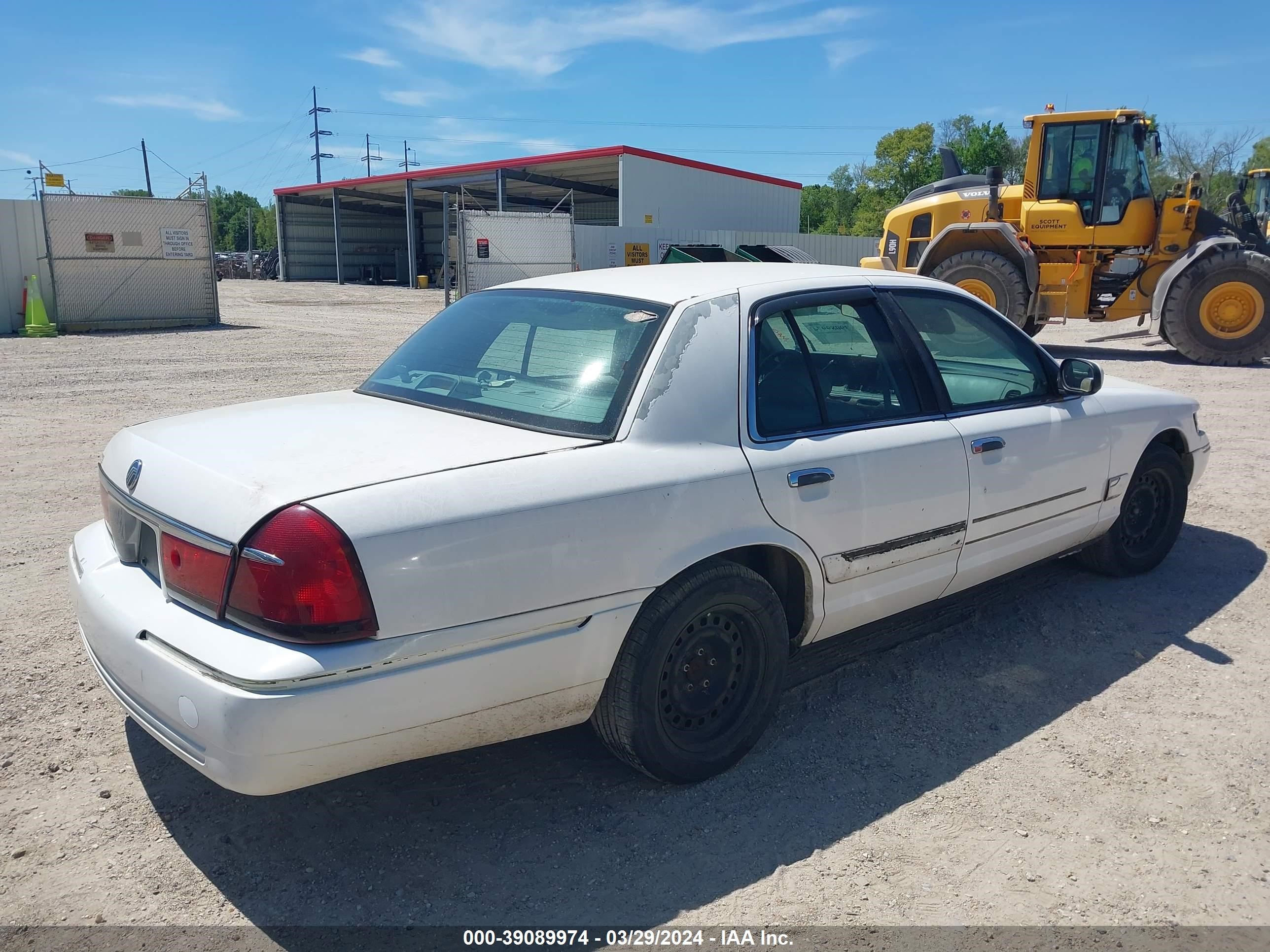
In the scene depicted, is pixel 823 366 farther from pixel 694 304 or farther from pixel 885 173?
pixel 885 173

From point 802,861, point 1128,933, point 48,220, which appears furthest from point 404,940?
point 48,220

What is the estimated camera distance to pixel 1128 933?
2492 mm

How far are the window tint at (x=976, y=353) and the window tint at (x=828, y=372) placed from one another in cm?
28

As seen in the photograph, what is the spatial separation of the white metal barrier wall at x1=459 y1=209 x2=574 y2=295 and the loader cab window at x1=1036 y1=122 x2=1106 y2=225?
10.5 m

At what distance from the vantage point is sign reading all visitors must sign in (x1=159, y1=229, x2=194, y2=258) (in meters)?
20.1

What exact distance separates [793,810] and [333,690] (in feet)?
4.87

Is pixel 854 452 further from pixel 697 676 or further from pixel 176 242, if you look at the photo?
pixel 176 242

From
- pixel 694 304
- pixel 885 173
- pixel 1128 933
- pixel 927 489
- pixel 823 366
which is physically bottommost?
pixel 1128 933

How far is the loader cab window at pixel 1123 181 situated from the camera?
1405cm

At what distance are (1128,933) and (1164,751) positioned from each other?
1.05 metres

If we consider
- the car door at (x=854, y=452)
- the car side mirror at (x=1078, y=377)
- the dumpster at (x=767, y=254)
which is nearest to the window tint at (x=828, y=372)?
the car door at (x=854, y=452)

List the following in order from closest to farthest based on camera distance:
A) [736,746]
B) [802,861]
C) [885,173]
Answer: [802,861], [736,746], [885,173]

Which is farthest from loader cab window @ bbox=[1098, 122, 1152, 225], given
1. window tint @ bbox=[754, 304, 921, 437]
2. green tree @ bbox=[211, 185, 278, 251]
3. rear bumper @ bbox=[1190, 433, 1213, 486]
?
green tree @ bbox=[211, 185, 278, 251]

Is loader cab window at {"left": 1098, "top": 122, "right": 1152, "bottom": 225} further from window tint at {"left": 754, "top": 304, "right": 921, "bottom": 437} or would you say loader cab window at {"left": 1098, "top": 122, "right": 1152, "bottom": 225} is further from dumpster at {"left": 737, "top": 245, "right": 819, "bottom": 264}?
window tint at {"left": 754, "top": 304, "right": 921, "bottom": 437}
